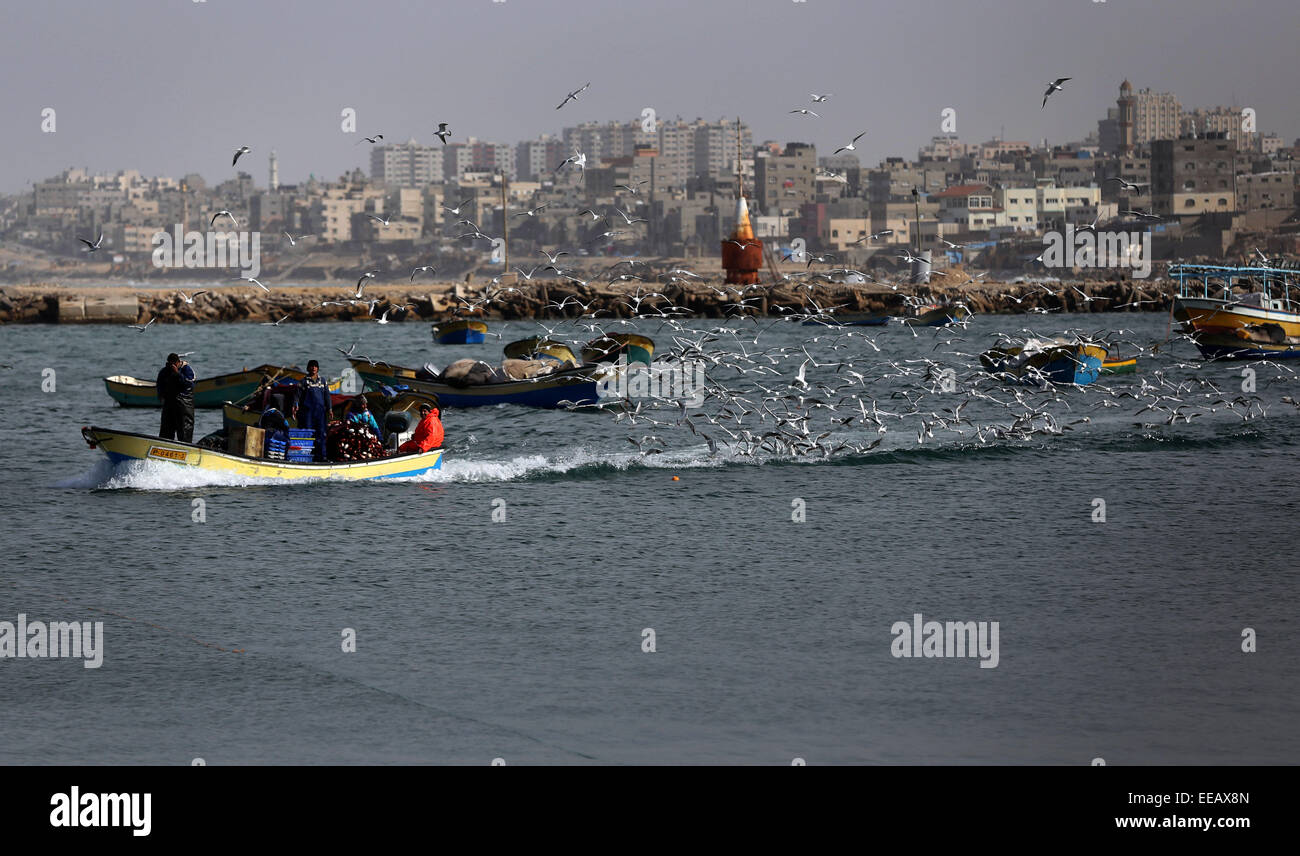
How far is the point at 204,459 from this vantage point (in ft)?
85.3

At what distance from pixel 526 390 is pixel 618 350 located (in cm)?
701

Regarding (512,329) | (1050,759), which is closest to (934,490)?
(1050,759)

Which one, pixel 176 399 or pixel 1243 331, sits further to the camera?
pixel 1243 331

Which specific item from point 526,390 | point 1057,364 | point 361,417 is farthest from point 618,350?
point 361,417

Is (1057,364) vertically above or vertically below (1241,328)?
below

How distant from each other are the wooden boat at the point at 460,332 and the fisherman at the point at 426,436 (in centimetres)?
4811

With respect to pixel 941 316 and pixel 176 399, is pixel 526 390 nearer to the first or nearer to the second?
pixel 176 399

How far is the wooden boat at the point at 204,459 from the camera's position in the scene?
2577 cm

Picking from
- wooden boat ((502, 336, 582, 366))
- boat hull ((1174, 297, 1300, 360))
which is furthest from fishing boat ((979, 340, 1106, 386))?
wooden boat ((502, 336, 582, 366))

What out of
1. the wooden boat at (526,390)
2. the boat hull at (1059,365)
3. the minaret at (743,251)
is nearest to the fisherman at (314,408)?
the wooden boat at (526,390)

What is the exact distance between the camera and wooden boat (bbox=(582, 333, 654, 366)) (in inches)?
1892

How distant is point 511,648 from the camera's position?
16.3m

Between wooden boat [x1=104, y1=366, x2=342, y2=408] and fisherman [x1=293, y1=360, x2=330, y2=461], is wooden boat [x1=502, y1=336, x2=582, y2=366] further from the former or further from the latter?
fisherman [x1=293, y1=360, x2=330, y2=461]

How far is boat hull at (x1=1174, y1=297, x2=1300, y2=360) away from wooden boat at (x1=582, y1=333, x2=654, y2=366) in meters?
23.8
